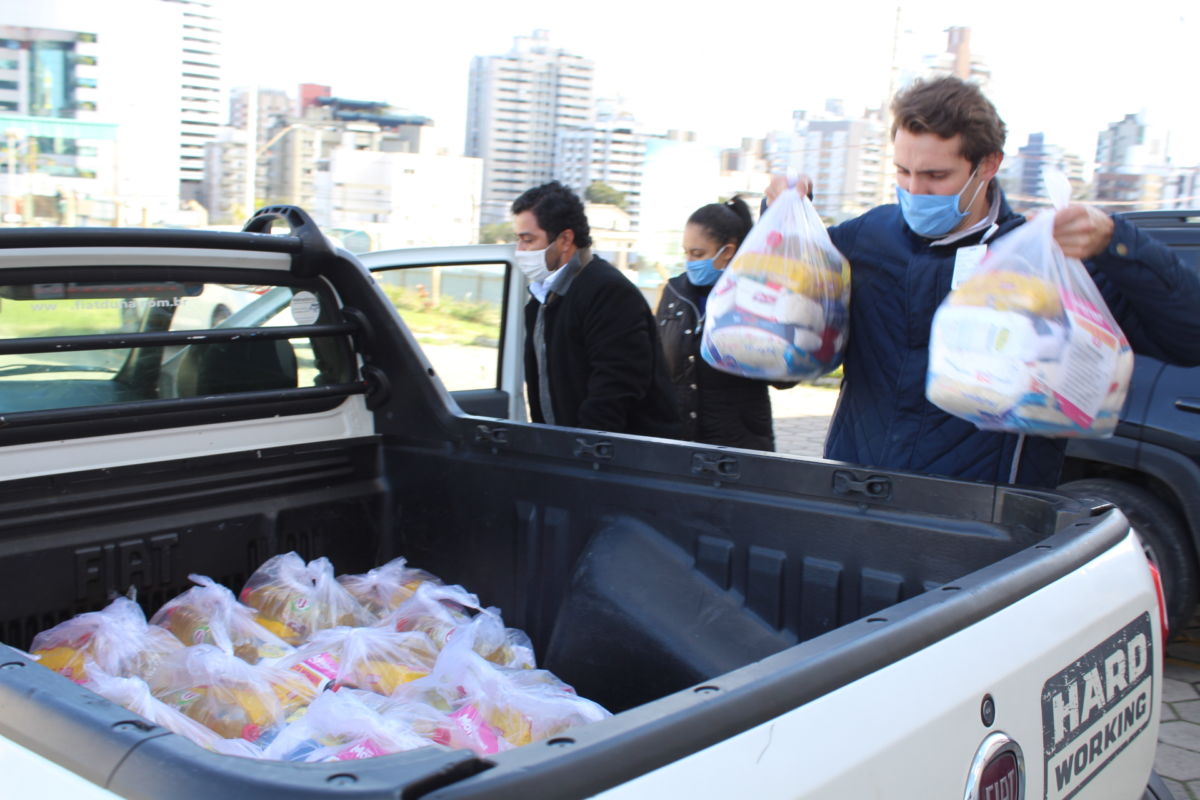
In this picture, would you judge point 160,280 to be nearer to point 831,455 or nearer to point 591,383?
point 591,383

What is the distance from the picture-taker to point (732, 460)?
240 cm

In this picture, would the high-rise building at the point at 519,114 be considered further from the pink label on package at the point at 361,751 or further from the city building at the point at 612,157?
the pink label on package at the point at 361,751

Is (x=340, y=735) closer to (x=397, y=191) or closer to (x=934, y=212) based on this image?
(x=934, y=212)

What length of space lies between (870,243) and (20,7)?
253ft

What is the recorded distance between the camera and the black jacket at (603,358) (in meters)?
3.75

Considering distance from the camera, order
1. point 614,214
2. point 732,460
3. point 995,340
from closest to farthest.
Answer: point 995,340 < point 732,460 < point 614,214

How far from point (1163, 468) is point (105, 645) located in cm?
382

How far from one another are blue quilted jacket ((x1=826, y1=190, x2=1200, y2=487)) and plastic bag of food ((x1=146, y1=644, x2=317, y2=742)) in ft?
4.43

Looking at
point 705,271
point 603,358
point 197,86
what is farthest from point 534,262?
point 197,86

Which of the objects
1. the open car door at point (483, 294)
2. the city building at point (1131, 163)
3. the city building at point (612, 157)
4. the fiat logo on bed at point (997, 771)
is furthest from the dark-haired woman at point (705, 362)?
the city building at point (612, 157)

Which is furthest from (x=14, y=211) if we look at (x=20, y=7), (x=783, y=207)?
(x=783, y=207)

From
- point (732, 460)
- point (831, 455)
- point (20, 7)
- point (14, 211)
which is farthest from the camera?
point (20, 7)

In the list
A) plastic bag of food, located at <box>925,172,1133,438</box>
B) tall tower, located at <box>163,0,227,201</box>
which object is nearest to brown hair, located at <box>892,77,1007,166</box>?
plastic bag of food, located at <box>925,172,1133,438</box>

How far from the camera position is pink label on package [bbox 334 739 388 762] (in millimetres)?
1619
